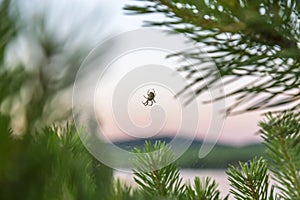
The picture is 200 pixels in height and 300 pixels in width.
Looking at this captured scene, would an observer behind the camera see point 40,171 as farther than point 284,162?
No

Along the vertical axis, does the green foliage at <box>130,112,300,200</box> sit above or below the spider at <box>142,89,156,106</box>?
below

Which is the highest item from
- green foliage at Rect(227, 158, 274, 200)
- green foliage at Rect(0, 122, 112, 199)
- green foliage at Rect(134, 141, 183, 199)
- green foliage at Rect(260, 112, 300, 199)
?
green foliage at Rect(0, 122, 112, 199)

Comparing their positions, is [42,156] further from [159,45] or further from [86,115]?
[159,45]

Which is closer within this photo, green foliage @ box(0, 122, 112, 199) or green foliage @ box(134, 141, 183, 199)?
green foliage @ box(0, 122, 112, 199)

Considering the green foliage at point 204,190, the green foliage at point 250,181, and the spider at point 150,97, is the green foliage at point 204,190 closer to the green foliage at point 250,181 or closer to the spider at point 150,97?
the green foliage at point 250,181

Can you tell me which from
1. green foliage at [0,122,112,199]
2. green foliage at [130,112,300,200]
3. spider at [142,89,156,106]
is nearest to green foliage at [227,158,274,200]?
green foliage at [130,112,300,200]

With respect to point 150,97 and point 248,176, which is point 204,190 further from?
point 150,97

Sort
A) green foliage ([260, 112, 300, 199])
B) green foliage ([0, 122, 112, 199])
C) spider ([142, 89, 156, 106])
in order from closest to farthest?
1. green foliage ([0, 122, 112, 199])
2. green foliage ([260, 112, 300, 199])
3. spider ([142, 89, 156, 106])

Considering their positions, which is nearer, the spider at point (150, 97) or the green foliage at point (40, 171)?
the green foliage at point (40, 171)

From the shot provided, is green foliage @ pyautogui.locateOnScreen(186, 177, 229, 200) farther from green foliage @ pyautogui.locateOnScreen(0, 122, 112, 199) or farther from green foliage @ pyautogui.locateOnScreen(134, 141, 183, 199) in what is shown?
green foliage @ pyautogui.locateOnScreen(0, 122, 112, 199)

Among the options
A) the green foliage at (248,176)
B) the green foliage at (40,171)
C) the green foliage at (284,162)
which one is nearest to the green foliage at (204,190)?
the green foliage at (248,176)

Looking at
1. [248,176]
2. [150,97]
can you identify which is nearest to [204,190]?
[248,176]

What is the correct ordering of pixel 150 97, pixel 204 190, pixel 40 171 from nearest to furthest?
1. pixel 40 171
2. pixel 204 190
3. pixel 150 97
